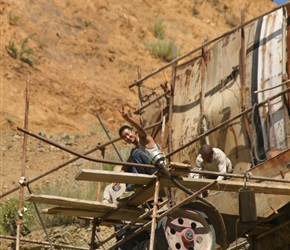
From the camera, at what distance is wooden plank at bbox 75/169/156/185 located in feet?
37.0

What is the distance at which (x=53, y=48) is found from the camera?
3050 centimetres

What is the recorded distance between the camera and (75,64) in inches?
1201

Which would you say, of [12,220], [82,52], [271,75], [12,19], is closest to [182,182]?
[271,75]

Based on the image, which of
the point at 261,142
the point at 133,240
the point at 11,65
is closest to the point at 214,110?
the point at 261,142

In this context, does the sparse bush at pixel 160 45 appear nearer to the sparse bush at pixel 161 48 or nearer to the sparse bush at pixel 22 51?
the sparse bush at pixel 161 48

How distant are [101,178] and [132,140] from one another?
1.14 metres

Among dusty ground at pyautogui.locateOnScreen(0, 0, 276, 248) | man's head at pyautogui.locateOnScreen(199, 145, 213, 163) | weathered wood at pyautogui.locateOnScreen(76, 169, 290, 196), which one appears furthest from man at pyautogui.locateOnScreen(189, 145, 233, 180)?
dusty ground at pyautogui.locateOnScreen(0, 0, 276, 248)

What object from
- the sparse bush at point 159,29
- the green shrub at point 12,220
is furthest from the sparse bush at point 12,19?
the green shrub at point 12,220

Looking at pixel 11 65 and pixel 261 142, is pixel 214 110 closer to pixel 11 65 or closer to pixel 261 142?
pixel 261 142

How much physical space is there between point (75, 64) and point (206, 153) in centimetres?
1700

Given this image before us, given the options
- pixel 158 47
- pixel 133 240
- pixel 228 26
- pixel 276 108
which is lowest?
pixel 133 240

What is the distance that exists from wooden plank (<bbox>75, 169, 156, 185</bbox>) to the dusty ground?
10753mm

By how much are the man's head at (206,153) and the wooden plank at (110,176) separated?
7.66 feet

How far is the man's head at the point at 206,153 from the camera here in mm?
13844
